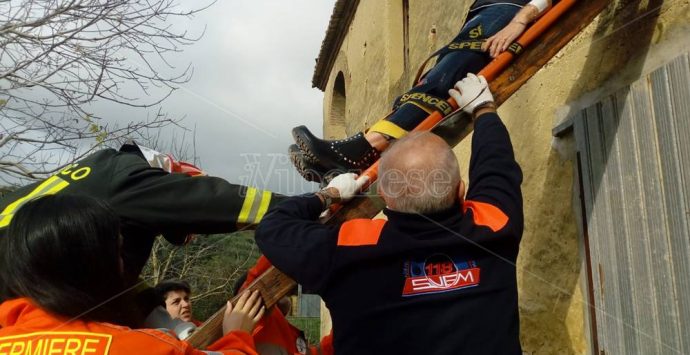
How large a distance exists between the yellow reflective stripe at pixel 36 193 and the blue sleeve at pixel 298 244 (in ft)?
2.13

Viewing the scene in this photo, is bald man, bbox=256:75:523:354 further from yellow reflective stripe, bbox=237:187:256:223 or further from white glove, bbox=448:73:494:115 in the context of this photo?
white glove, bbox=448:73:494:115

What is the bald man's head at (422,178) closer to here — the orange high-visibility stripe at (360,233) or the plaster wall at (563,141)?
→ the orange high-visibility stripe at (360,233)

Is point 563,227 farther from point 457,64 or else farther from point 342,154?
point 342,154

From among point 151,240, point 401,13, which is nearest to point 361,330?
point 151,240

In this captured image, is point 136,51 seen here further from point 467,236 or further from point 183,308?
point 467,236

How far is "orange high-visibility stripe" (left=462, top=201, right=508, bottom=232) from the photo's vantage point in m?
1.55

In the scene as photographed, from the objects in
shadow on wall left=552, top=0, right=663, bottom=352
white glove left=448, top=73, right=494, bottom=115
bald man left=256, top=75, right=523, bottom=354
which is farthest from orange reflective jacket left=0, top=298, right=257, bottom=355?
→ shadow on wall left=552, top=0, right=663, bottom=352

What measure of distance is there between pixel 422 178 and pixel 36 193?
1265 mm

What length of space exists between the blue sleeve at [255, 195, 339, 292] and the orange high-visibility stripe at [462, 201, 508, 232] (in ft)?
1.38

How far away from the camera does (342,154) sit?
7.53 ft

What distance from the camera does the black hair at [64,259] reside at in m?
1.27

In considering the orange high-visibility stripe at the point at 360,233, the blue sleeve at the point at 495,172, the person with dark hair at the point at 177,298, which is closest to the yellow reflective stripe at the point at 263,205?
the orange high-visibility stripe at the point at 360,233

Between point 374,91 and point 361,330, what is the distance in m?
6.40

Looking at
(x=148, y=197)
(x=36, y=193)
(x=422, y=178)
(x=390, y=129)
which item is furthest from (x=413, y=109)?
(x=36, y=193)
